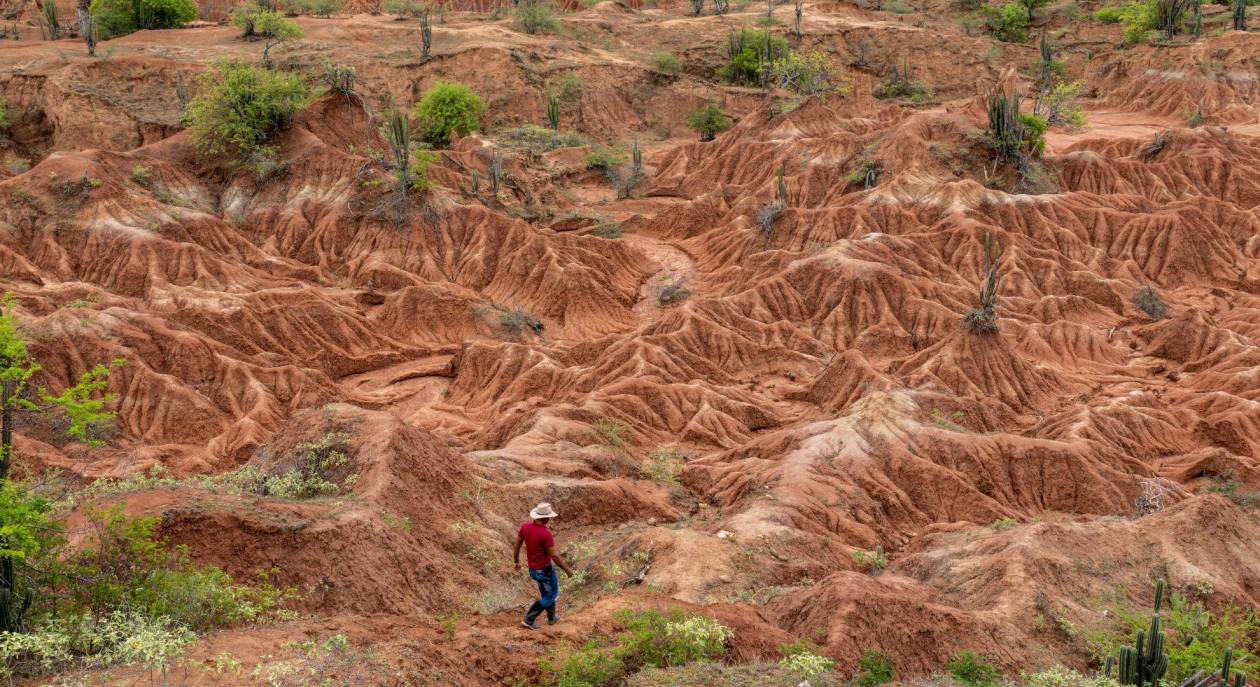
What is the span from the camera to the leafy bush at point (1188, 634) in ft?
50.8

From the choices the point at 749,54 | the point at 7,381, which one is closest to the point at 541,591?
the point at 7,381

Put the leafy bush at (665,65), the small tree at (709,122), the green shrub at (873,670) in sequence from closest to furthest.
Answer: the green shrub at (873,670) < the small tree at (709,122) < the leafy bush at (665,65)

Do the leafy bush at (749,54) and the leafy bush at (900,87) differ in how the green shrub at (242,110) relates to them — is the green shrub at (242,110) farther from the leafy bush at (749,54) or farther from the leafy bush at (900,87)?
the leafy bush at (900,87)

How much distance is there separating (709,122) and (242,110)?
35706 mm

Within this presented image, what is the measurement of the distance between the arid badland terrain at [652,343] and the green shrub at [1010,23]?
992 centimetres

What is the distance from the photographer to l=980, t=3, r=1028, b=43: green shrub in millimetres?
93938

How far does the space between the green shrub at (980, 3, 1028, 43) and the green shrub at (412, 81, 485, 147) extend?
53376mm

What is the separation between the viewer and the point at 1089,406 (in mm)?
34531

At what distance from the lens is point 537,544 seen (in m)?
13.7

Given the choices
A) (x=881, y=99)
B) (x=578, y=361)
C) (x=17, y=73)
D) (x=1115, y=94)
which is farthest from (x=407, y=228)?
(x=1115, y=94)

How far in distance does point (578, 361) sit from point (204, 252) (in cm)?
1744

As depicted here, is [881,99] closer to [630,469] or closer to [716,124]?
[716,124]

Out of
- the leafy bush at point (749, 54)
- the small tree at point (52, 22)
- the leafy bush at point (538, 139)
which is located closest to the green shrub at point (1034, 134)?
the leafy bush at point (749, 54)

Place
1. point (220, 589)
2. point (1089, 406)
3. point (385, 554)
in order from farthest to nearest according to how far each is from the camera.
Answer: point (1089, 406) < point (385, 554) < point (220, 589)
